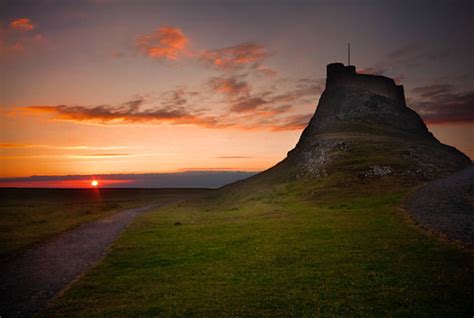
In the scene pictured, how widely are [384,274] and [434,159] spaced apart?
8415 cm

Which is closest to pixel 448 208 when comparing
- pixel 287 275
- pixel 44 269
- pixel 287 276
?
pixel 287 275

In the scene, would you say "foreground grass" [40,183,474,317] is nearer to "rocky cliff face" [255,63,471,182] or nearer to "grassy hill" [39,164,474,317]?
→ "grassy hill" [39,164,474,317]

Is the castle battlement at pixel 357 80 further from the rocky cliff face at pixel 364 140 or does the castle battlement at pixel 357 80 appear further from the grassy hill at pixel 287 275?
the grassy hill at pixel 287 275

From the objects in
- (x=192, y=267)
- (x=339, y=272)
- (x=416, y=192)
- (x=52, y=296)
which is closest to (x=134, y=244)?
(x=192, y=267)

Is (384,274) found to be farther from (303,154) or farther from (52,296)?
(303,154)

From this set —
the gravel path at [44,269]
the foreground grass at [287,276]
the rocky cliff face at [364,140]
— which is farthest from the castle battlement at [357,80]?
the gravel path at [44,269]

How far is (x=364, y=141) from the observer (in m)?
106

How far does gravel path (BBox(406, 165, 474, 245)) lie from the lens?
100ft

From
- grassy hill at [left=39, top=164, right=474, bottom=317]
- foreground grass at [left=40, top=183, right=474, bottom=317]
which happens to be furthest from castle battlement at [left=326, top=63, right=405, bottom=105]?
foreground grass at [left=40, top=183, right=474, bottom=317]

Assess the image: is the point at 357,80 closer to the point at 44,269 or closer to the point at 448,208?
the point at 448,208

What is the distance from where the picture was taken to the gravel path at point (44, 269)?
20.6 m

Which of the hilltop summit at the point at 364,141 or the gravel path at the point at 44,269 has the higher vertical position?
the hilltop summit at the point at 364,141

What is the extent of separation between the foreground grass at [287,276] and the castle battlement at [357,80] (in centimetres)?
13645

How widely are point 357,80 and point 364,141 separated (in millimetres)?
70802
